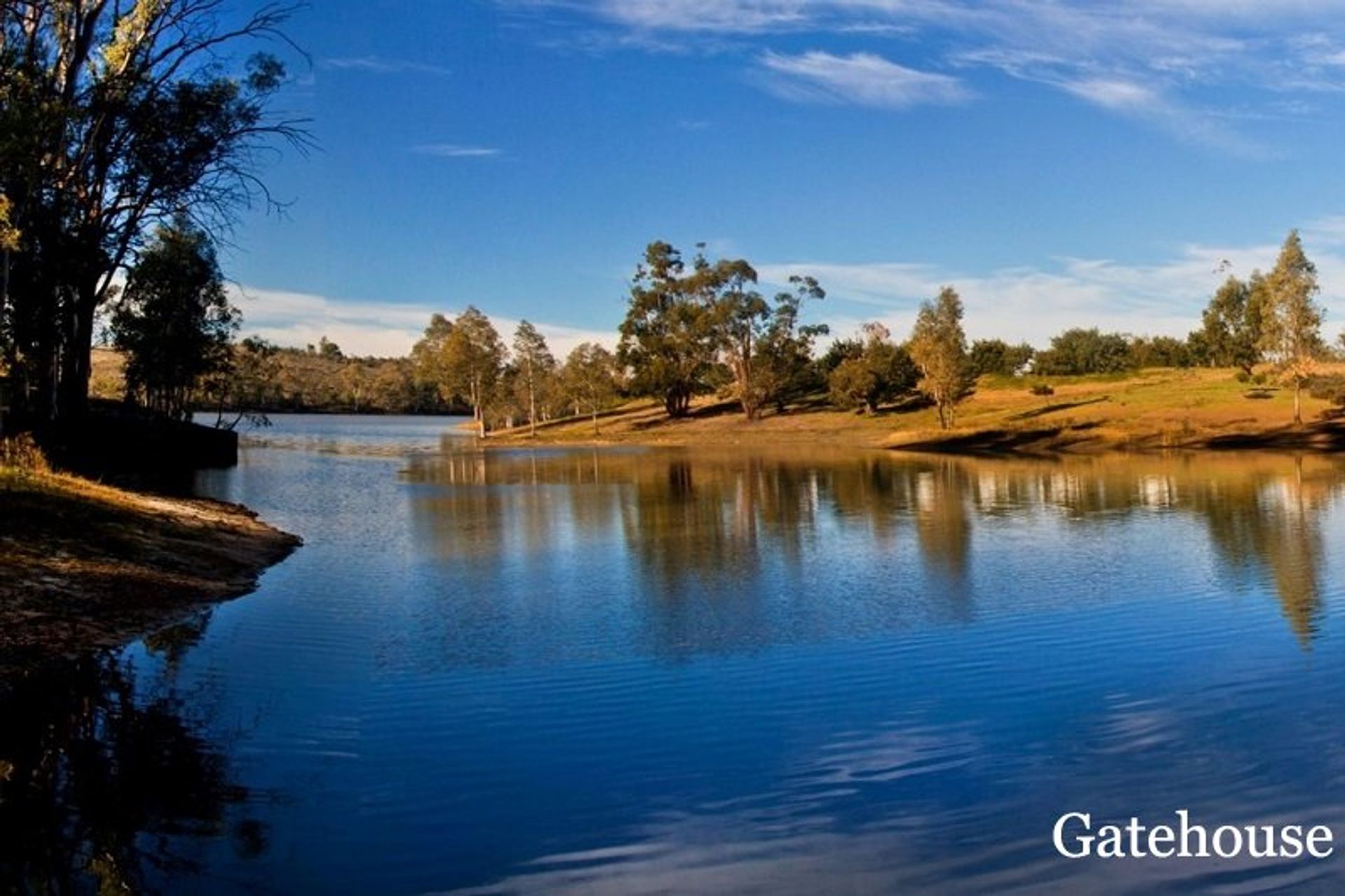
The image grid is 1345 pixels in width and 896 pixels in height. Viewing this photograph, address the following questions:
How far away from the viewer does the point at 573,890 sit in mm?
8688

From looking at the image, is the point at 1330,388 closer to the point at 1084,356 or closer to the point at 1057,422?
the point at 1057,422

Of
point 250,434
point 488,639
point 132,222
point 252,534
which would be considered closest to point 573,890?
point 488,639

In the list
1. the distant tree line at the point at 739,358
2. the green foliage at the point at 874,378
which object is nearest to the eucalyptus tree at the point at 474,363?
the distant tree line at the point at 739,358

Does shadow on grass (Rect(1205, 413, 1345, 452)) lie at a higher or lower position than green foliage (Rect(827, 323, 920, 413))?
lower

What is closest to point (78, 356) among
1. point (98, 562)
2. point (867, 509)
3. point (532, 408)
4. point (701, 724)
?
point (98, 562)

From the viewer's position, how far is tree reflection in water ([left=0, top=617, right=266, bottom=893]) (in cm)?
871

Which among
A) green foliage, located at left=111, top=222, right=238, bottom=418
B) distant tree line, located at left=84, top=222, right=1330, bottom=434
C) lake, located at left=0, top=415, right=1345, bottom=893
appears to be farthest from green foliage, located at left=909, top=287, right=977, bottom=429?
lake, located at left=0, top=415, right=1345, bottom=893

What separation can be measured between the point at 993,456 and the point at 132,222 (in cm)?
6001

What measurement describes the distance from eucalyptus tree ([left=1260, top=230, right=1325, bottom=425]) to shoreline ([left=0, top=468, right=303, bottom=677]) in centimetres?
7852

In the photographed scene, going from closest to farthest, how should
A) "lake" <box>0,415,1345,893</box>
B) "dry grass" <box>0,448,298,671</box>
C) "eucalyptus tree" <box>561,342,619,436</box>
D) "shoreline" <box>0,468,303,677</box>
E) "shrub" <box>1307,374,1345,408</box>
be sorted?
"lake" <box>0,415,1345,893</box> → "shoreline" <box>0,468,303,677</box> → "dry grass" <box>0,448,298,671</box> → "shrub" <box>1307,374,1345,408</box> → "eucalyptus tree" <box>561,342,619,436</box>

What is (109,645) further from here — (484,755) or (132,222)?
(132,222)

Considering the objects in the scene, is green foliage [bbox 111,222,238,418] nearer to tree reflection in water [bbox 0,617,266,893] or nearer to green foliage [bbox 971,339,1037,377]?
tree reflection in water [bbox 0,617,266,893]

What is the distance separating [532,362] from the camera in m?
150

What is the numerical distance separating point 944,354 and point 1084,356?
55.9m
